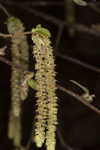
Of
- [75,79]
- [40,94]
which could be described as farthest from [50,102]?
[75,79]

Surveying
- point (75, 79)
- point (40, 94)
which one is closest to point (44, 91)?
point (40, 94)

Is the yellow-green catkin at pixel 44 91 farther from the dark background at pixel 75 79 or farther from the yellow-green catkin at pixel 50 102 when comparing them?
the dark background at pixel 75 79

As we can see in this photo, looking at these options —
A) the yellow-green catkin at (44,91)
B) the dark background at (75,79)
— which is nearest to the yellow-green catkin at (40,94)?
the yellow-green catkin at (44,91)

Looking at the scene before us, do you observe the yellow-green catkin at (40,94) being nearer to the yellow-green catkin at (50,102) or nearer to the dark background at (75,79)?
the yellow-green catkin at (50,102)

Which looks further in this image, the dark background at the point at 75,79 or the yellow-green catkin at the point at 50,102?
the dark background at the point at 75,79

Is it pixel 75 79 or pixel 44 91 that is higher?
pixel 75 79

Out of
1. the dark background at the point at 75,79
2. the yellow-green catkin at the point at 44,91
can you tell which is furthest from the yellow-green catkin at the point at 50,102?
the dark background at the point at 75,79

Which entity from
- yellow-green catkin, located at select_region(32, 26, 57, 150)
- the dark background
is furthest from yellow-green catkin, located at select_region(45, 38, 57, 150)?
the dark background

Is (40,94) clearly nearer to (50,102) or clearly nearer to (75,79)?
(50,102)

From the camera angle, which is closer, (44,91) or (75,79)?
(44,91)

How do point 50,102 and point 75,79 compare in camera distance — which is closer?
point 50,102

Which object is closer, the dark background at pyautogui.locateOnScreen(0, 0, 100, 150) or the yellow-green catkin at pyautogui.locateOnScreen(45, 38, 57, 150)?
the yellow-green catkin at pyautogui.locateOnScreen(45, 38, 57, 150)

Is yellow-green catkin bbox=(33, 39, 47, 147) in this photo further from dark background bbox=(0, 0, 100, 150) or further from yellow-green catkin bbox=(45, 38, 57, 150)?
dark background bbox=(0, 0, 100, 150)
